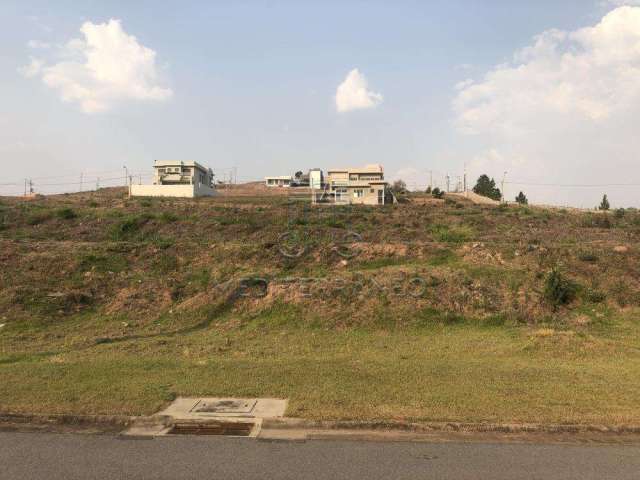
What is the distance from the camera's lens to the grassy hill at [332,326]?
7352 millimetres

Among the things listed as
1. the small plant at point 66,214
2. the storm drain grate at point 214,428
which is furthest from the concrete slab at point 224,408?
the small plant at point 66,214

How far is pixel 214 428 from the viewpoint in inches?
249

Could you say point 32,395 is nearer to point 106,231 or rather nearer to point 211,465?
point 211,465

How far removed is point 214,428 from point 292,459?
4.60 feet

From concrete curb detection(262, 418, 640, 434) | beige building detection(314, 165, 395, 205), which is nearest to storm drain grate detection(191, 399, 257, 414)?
concrete curb detection(262, 418, 640, 434)

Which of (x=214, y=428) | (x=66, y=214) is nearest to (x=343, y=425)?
(x=214, y=428)

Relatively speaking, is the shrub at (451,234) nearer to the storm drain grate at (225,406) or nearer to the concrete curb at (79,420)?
the storm drain grate at (225,406)

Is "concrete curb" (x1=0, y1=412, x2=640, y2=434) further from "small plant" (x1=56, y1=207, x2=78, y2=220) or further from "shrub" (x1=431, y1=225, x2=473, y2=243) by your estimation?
"small plant" (x1=56, y1=207, x2=78, y2=220)

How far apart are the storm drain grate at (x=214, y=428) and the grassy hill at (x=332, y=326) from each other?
0.73m

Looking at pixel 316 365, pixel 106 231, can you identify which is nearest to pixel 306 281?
pixel 316 365

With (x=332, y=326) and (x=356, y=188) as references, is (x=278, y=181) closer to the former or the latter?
(x=356, y=188)

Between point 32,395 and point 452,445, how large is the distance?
590cm

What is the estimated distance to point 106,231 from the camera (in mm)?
27094

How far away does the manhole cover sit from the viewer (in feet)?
22.3
